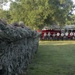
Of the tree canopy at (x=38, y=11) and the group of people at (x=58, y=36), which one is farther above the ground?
the tree canopy at (x=38, y=11)

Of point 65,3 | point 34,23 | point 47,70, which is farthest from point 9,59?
point 65,3

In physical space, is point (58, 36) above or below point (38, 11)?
below

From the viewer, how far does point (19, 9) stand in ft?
140

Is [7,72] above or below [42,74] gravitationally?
above

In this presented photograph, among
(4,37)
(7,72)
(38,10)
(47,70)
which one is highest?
(38,10)

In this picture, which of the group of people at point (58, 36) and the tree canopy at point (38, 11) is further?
the tree canopy at point (38, 11)

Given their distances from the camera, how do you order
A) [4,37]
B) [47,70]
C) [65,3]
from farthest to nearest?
1. [65,3]
2. [47,70]
3. [4,37]

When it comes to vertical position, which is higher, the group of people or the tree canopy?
the tree canopy

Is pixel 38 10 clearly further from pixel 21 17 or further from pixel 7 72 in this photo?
pixel 7 72

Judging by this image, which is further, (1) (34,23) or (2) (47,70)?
(1) (34,23)

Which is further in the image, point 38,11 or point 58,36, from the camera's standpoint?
point 38,11

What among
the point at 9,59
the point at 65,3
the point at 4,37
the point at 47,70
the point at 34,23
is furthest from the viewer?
the point at 65,3

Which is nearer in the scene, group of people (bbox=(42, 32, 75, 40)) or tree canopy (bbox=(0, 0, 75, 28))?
group of people (bbox=(42, 32, 75, 40))

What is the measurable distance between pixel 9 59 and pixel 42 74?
357 centimetres
